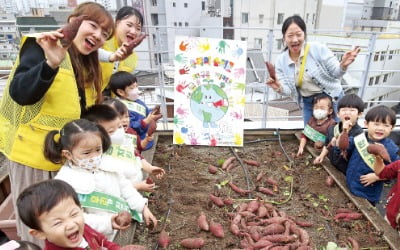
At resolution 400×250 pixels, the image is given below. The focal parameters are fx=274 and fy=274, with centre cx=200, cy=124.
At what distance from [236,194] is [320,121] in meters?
1.46

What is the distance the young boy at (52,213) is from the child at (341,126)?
2659mm

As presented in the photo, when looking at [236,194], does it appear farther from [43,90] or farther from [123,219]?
[43,90]

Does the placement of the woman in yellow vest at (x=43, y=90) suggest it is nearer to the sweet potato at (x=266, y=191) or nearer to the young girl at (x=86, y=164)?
the young girl at (x=86, y=164)

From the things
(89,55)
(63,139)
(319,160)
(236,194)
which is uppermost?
(89,55)

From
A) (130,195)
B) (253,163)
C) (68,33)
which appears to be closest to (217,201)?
(253,163)

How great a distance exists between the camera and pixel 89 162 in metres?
1.67

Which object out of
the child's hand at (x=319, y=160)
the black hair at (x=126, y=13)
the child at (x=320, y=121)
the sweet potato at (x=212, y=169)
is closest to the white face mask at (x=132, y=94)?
the black hair at (x=126, y=13)

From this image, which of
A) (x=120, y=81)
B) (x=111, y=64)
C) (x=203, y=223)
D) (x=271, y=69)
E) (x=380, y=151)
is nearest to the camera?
(x=380, y=151)

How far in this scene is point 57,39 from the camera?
55.4 inches

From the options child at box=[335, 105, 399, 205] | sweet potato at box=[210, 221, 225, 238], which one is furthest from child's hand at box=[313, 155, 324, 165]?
sweet potato at box=[210, 221, 225, 238]

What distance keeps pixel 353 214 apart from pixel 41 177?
2.60m

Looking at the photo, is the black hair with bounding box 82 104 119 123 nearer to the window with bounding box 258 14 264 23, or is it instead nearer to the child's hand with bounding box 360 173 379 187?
the child's hand with bounding box 360 173 379 187

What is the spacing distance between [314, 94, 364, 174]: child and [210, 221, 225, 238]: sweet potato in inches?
63.7

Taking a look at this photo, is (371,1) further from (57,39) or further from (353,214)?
→ (57,39)
